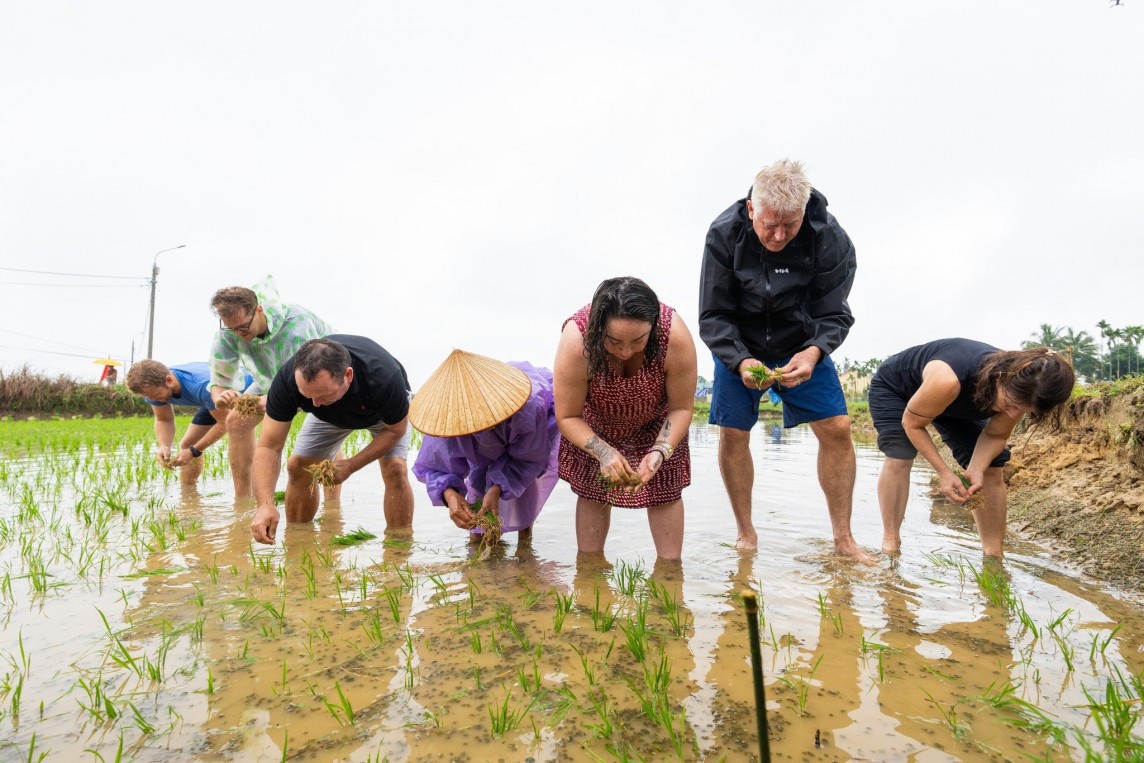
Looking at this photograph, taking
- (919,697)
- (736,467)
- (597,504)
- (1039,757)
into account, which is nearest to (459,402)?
(597,504)

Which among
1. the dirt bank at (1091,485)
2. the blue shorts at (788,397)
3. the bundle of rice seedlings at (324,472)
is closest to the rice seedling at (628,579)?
the blue shorts at (788,397)

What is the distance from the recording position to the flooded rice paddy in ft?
5.32

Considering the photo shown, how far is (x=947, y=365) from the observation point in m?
3.18

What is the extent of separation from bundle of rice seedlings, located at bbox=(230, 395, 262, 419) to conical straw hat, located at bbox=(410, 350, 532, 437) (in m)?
1.82

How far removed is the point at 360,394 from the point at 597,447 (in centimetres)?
154

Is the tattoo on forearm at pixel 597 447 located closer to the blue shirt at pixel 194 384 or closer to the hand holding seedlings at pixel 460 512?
the hand holding seedlings at pixel 460 512

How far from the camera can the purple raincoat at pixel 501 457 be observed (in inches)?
131

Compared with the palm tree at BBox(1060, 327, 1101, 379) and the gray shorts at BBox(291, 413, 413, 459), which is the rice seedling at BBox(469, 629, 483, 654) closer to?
the gray shorts at BBox(291, 413, 413, 459)

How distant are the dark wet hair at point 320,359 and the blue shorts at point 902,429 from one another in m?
2.83

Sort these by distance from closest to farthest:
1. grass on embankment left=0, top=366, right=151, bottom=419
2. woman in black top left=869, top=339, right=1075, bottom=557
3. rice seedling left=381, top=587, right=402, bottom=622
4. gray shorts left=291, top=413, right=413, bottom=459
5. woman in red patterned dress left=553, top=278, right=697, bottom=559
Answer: rice seedling left=381, top=587, right=402, bottom=622
woman in red patterned dress left=553, top=278, right=697, bottom=559
woman in black top left=869, top=339, right=1075, bottom=557
gray shorts left=291, top=413, right=413, bottom=459
grass on embankment left=0, top=366, right=151, bottom=419

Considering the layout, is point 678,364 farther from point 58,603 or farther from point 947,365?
point 58,603

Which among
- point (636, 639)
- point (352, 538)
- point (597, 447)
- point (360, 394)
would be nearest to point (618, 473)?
point (597, 447)

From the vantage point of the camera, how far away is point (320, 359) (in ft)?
10.4

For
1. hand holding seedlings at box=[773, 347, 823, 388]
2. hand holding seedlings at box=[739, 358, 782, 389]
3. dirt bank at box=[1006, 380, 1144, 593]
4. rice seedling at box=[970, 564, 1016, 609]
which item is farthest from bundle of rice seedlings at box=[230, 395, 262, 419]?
dirt bank at box=[1006, 380, 1144, 593]
